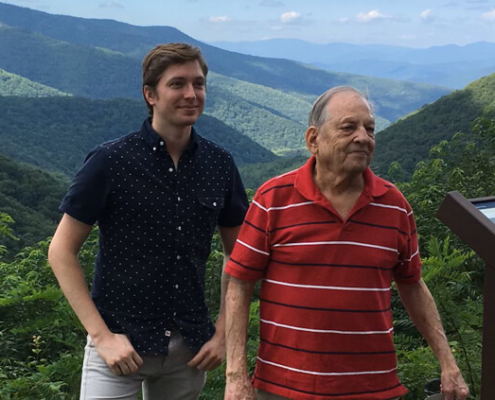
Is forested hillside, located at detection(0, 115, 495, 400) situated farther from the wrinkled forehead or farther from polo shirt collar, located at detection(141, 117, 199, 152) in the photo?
polo shirt collar, located at detection(141, 117, 199, 152)

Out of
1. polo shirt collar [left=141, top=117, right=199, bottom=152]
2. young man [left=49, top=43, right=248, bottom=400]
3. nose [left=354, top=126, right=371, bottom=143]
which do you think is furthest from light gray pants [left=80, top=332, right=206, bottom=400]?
nose [left=354, top=126, right=371, bottom=143]

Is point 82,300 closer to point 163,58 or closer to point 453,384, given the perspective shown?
point 163,58

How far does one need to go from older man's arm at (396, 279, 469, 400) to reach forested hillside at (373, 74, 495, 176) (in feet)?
89.3

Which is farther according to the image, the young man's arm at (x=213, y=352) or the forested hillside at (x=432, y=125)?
the forested hillside at (x=432, y=125)

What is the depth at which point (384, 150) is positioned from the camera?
34.8 meters

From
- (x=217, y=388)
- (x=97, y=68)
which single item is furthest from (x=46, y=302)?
(x=97, y=68)

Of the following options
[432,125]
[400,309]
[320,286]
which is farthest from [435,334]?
[432,125]

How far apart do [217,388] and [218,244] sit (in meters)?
2.14

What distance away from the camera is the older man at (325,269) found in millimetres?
1893

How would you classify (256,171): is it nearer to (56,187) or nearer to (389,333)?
(56,187)

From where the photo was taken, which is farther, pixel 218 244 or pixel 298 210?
pixel 218 244

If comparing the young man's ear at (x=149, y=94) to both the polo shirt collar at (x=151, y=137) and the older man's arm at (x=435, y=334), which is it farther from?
the older man's arm at (x=435, y=334)

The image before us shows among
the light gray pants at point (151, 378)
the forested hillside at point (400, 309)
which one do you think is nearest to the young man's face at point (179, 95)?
the light gray pants at point (151, 378)

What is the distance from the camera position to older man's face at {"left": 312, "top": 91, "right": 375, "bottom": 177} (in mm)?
1899
